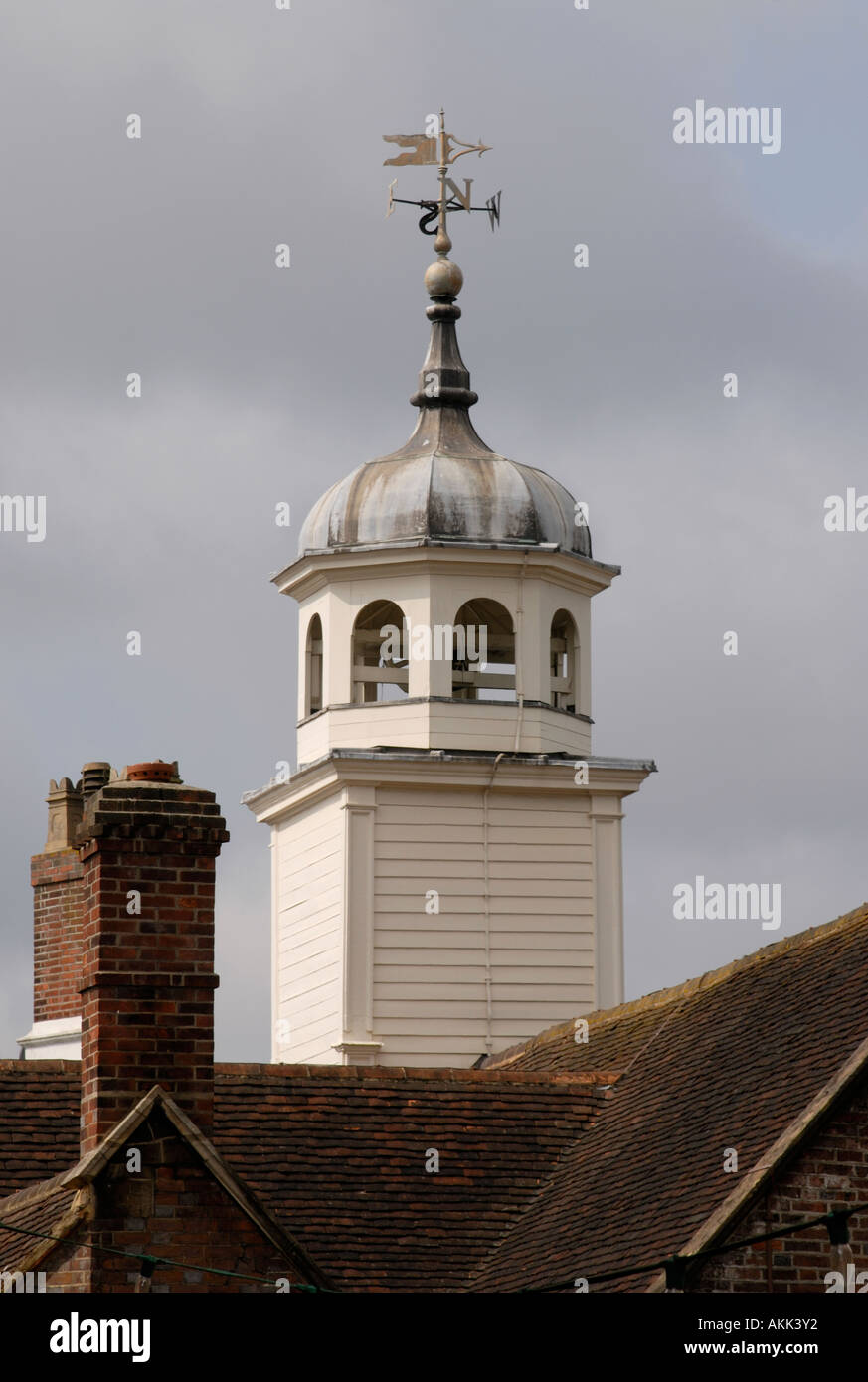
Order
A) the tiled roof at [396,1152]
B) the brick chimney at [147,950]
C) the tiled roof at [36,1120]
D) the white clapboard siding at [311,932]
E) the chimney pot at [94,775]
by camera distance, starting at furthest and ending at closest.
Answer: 1. the white clapboard siding at [311,932]
2. the chimney pot at [94,775]
3. the tiled roof at [36,1120]
4. the tiled roof at [396,1152]
5. the brick chimney at [147,950]

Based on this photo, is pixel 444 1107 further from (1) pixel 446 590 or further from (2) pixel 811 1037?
(1) pixel 446 590

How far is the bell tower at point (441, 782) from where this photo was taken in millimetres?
31703

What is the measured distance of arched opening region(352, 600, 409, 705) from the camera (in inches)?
1302

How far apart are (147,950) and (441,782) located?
13.6m

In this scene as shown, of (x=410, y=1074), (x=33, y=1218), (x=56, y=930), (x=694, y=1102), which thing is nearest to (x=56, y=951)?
(x=56, y=930)

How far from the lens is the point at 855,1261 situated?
17.6 m

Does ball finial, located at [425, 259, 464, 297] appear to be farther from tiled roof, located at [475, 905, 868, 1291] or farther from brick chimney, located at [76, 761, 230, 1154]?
brick chimney, located at [76, 761, 230, 1154]

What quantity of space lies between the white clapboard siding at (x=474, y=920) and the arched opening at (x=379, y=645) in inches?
52.5

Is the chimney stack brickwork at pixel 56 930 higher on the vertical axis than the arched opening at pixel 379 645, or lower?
lower

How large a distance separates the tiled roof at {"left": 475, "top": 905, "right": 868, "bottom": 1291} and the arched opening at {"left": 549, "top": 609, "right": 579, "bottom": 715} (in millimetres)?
9585

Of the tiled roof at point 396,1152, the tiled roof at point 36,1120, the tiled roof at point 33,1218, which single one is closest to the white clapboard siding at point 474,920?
the tiled roof at point 396,1152

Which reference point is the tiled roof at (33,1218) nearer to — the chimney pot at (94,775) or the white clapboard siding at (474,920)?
the chimney pot at (94,775)

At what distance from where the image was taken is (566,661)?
33969 mm
